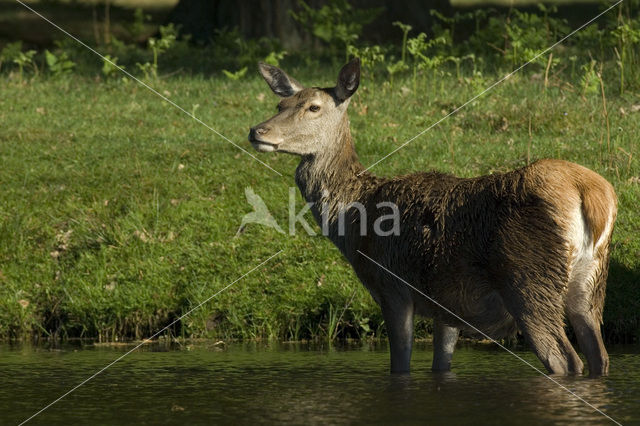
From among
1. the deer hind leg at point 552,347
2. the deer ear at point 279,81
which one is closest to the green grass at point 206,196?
the deer ear at point 279,81

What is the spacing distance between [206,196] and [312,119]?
3578mm

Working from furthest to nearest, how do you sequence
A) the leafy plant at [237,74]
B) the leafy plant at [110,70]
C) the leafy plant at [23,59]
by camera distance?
the leafy plant at [23,59] < the leafy plant at [110,70] < the leafy plant at [237,74]

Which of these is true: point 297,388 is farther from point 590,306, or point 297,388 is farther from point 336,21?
point 336,21

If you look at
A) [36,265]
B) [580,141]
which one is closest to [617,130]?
[580,141]

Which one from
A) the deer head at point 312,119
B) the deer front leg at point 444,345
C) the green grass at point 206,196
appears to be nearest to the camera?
the deer front leg at point 444,345

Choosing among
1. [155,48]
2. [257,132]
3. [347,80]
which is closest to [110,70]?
[155,48]

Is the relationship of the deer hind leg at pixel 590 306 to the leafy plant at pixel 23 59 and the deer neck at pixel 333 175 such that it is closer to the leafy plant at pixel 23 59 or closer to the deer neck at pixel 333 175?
the deer neck at pixel 333 175

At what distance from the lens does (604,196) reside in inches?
291

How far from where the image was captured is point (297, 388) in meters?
7.68

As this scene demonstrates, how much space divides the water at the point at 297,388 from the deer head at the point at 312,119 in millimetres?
1675

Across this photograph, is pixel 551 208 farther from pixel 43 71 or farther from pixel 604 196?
pixel 43 71

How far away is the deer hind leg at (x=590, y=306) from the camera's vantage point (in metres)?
7.61

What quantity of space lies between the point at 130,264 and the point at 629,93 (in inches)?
303

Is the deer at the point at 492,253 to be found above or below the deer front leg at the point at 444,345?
above
